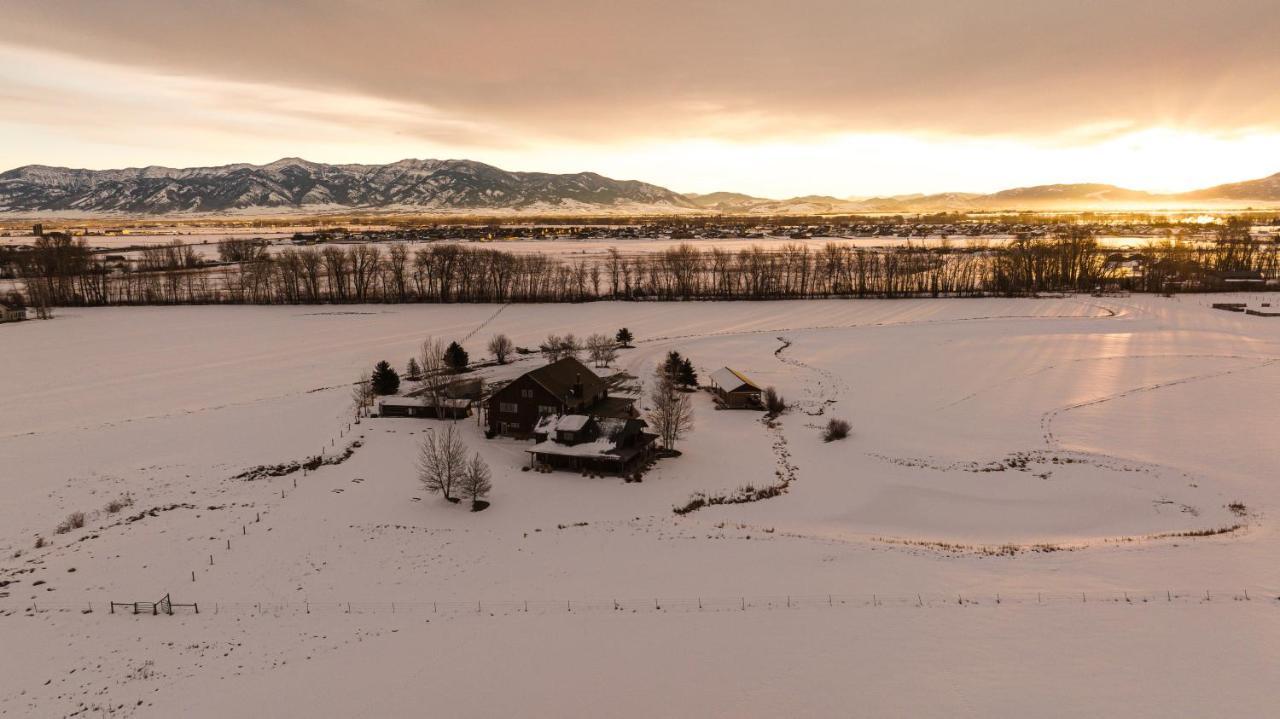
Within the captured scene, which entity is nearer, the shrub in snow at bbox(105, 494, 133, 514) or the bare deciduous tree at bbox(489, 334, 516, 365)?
the shrub in snow at bbox(105, 494, 133, 514)

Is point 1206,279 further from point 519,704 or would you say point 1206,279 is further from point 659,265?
point 519,704

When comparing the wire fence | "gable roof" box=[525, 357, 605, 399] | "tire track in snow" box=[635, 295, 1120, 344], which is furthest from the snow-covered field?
"tire track in snow" box=[635, 295, 1120, 344]

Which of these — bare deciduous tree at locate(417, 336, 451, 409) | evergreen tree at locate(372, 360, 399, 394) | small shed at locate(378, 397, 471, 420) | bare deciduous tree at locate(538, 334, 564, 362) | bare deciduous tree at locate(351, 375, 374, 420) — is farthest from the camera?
bare deciduous tree at locate(538, 334, 564, 362)

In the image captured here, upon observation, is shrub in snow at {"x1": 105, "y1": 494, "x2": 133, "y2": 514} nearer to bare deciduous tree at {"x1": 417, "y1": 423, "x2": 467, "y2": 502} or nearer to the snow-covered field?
the snow-covered field

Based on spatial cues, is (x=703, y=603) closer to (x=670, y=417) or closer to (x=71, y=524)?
(x=670, y=417)

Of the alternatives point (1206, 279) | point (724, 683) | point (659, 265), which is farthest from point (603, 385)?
point (1206, 279)

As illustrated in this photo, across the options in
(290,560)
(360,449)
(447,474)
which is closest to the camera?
(290,560)

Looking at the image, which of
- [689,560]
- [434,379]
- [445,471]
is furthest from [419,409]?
[689,560]
